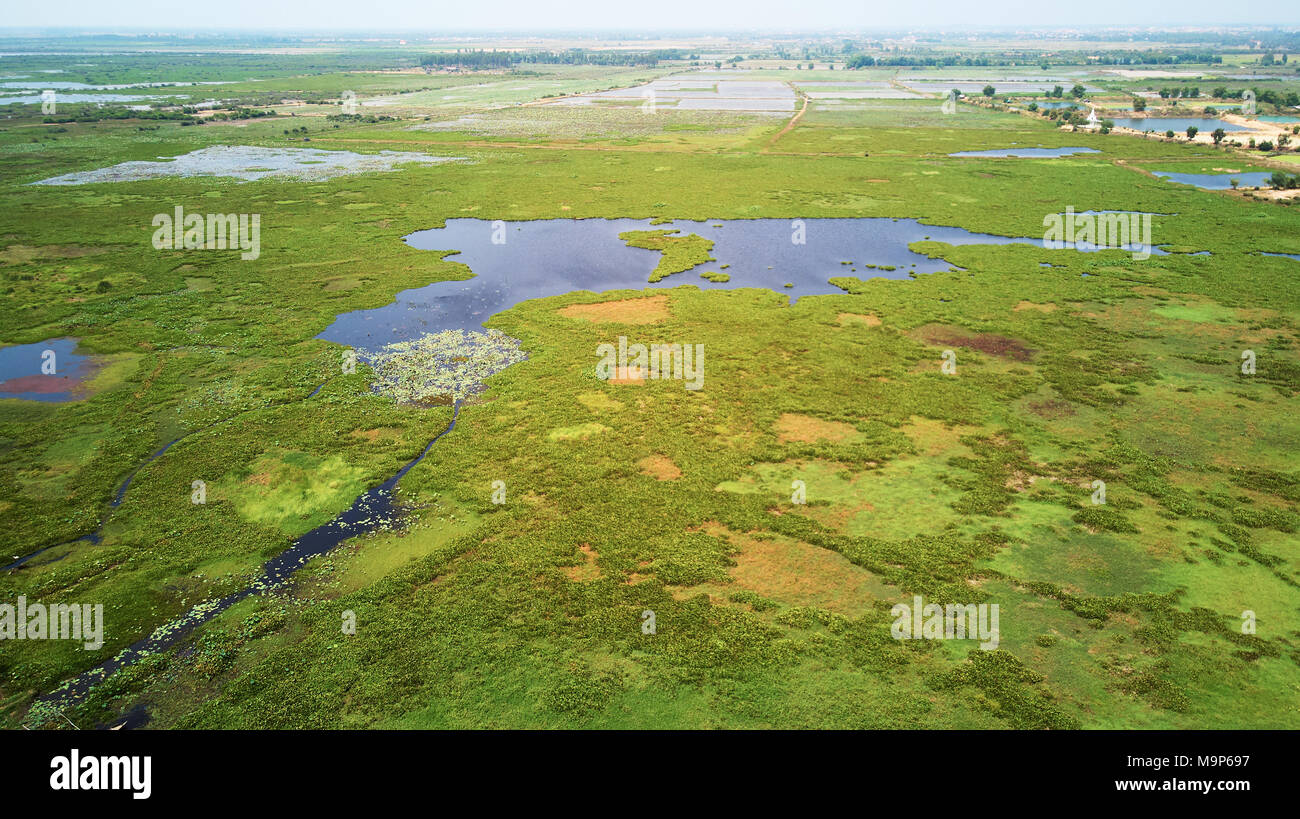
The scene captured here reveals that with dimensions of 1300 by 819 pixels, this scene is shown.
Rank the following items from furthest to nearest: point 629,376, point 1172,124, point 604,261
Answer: point 1172,124, point 604,261, point 629,376

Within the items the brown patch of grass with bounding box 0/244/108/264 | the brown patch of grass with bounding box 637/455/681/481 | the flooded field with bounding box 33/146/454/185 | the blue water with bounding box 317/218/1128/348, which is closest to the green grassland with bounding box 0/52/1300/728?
the brown patch of grass with bounding box 637/455/681/481

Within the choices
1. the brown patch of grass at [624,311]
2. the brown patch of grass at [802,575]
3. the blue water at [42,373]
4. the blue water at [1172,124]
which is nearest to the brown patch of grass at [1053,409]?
the brown patch of grass at [802,575]

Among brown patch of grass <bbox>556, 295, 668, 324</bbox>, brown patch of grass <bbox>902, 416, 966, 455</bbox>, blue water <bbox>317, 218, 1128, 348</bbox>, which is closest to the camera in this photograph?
brown patch of grass <bbox>902, 416, 966, 455</bbox>

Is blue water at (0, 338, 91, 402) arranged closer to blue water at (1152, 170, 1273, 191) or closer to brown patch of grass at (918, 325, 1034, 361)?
brown patch of grass at (918, 325, 1034, 361)

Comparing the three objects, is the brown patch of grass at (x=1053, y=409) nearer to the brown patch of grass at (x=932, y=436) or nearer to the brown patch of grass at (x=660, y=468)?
the brown patch of grass at (x=932, y=436)

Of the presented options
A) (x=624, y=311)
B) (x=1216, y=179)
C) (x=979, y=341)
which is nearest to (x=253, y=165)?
(x=624, y=311)

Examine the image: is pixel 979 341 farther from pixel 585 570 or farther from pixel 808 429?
pixel 585 570

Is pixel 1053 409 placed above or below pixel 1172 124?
below
